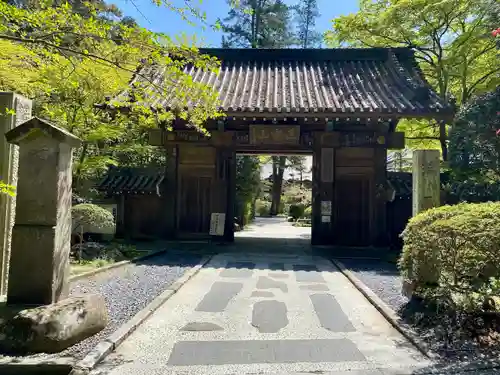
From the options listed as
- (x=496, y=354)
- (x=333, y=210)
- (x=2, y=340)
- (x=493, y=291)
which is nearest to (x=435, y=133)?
(x=333, y=210)

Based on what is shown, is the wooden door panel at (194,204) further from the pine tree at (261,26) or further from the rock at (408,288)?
the pine tree at (261,26)

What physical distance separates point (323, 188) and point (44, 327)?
8.61 metres

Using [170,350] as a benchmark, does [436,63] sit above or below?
above

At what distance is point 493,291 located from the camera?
4652 mm

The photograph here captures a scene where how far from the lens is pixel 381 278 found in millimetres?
7293

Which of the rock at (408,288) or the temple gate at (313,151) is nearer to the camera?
the rock at (408,288)

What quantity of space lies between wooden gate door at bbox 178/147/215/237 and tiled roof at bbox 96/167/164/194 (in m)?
0.78

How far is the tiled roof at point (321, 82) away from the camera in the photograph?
394 inches

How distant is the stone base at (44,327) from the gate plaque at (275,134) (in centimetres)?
789

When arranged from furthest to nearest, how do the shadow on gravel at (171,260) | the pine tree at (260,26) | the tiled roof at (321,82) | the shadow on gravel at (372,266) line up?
1. the pine tree at (260,26)
2. the tiled roof at (321,82)
3. the shadow on gravel at (171,260)
4. the shadow on gravel at (372,266)

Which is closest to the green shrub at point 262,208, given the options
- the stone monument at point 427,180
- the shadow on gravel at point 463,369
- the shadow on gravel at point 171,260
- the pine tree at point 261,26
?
the pine tree at point 261,26

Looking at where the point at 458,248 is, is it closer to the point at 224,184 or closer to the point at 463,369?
the point at 463,369

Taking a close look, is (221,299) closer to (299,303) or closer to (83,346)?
(299,303)

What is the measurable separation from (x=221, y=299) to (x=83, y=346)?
2.31 m
